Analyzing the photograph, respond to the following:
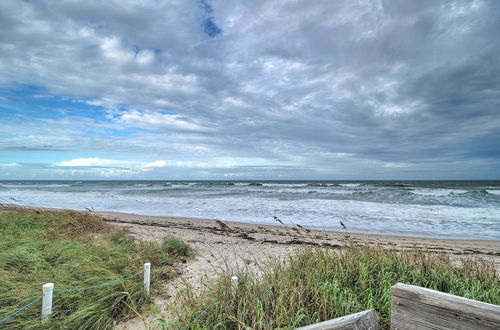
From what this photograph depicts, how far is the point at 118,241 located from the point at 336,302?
6.08m

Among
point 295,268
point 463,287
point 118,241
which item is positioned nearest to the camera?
point 463,287

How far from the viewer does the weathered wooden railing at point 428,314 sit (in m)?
1.38

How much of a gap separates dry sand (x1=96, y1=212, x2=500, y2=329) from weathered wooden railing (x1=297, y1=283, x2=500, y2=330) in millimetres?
4234

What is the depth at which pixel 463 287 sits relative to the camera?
142 inches

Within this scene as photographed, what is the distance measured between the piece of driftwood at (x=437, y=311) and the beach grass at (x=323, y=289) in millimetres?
1217

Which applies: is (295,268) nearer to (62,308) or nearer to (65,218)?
(62,308)

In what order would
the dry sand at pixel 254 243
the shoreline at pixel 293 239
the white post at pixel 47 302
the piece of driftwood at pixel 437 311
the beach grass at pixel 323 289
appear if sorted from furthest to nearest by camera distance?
the shoreline at pixel 293 239
the dry sand at pixel 254 243
the white post at pixel 47 302
the beach grass at pixel 323 289
the piece of driftwood at pixel 437 311

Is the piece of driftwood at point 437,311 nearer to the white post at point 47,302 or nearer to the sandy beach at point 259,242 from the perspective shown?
the white post at point 47,302

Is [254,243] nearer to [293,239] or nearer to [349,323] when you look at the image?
[293,239]

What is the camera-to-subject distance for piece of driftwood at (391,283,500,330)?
137cm

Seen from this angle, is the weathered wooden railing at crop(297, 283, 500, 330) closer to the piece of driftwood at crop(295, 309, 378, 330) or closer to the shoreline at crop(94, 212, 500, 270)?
the piece of driftwood at crop(295, 309, 378, 330)

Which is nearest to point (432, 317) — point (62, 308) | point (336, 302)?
point (336, 302)

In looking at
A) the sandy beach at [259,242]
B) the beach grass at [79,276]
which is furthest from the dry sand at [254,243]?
the beach grass at [79,276]

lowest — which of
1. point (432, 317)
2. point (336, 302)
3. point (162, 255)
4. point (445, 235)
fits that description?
point (445, 235)
